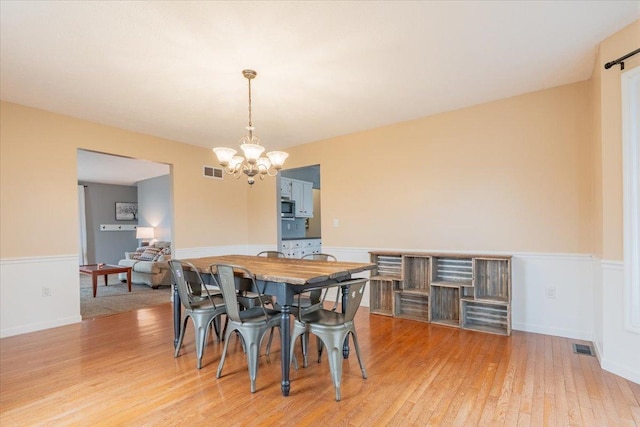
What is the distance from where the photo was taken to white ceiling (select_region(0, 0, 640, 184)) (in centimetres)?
210

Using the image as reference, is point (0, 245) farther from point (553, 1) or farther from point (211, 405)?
point (553, 1)

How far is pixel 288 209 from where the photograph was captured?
22.9 feet

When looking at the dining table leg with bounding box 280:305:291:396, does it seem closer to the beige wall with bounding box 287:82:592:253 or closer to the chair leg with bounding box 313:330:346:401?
the chair leg with bounding box 313:330:346:401

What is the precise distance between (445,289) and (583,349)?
133cm

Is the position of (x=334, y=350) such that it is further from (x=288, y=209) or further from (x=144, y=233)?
(x=144, y=233)

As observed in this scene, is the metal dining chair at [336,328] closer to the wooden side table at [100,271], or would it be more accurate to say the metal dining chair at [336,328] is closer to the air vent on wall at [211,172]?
the air vent on wall at [211,172]

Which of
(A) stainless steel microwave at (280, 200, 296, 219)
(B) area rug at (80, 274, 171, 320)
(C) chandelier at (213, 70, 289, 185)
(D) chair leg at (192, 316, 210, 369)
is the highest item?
(C) chandelier at (213, 70, 289, 185)

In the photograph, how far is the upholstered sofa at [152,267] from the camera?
6152 millimetres

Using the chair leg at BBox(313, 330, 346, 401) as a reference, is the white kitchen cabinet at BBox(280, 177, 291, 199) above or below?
above

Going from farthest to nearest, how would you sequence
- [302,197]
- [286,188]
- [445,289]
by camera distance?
[302,197] < [286,188] < [445,289]

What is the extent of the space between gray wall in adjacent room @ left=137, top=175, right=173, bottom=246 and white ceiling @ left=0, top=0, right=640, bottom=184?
4857mm

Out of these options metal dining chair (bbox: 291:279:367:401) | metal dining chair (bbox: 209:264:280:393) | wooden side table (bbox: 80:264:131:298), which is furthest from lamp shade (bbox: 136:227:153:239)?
metal dining chair (bbox: 291:279:367:401)

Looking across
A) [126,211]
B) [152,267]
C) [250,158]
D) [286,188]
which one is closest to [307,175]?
[286,188]

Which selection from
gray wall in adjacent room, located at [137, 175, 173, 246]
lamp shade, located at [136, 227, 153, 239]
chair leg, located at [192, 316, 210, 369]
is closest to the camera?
chair leg, located at [192, 316, 210, 369]
